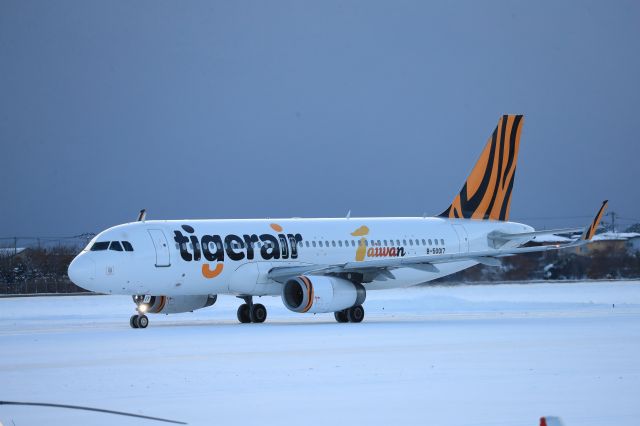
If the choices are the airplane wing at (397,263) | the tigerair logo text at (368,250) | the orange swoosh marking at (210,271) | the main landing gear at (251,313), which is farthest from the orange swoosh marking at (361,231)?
the orange swoosh marking at (210,271)

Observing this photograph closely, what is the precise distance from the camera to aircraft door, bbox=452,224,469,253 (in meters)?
42.5

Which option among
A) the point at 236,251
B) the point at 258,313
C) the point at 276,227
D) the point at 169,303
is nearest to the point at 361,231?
the point at 276,227

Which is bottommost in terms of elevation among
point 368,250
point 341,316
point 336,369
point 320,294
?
point 336,369

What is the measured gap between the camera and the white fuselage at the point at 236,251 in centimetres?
3397

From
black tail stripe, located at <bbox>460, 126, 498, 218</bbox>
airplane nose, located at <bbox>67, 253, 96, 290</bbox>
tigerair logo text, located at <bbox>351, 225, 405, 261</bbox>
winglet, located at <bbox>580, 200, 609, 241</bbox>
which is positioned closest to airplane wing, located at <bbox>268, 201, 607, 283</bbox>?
winglet, located at <bbox>580, 200, 609, 241</bbox>

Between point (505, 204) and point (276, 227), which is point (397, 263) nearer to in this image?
point (276, 227)

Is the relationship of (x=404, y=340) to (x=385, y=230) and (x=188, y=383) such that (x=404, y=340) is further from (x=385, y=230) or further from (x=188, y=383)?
(x=385, y=230)

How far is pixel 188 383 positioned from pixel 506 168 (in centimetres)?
2836

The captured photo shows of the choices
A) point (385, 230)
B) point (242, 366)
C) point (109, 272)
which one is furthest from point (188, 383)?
point (385, 230)

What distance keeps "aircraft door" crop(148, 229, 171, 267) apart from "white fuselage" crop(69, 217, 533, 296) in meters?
0.03

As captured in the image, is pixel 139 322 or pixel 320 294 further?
pixel 320 294

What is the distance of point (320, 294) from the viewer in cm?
3434

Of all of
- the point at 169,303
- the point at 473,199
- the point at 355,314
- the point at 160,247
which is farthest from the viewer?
the point at 473,199

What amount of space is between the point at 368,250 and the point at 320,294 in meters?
5.72
